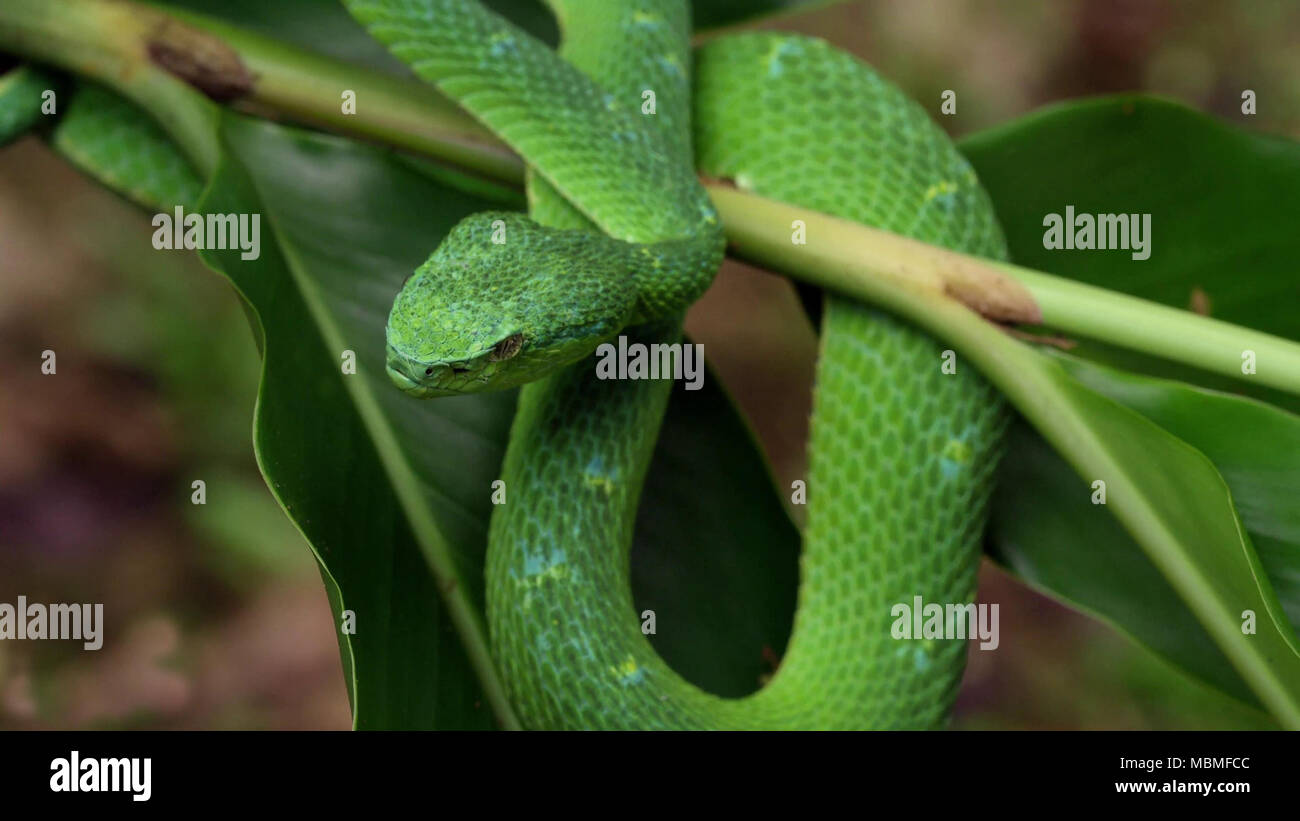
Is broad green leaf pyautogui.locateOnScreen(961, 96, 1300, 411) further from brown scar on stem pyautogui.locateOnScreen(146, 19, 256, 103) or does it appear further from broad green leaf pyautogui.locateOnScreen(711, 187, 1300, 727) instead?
brown scar on stem pyautogui.locateOnScreen(146, 19, 256, 103)

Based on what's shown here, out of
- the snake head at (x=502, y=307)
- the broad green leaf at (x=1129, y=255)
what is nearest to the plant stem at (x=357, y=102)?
the snake head at (x=502, y=307)

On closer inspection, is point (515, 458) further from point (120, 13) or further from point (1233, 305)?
point (1233, 305)

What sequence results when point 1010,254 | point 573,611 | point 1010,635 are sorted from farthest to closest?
point 1010,635, point 1010,254, point 573,611

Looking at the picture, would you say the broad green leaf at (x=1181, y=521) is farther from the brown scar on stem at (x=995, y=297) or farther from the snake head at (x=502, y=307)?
the snake head at (x=502, y=307)

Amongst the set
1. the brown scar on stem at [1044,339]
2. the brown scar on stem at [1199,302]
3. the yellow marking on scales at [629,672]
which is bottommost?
the yellow marking on scales at [629,672]
